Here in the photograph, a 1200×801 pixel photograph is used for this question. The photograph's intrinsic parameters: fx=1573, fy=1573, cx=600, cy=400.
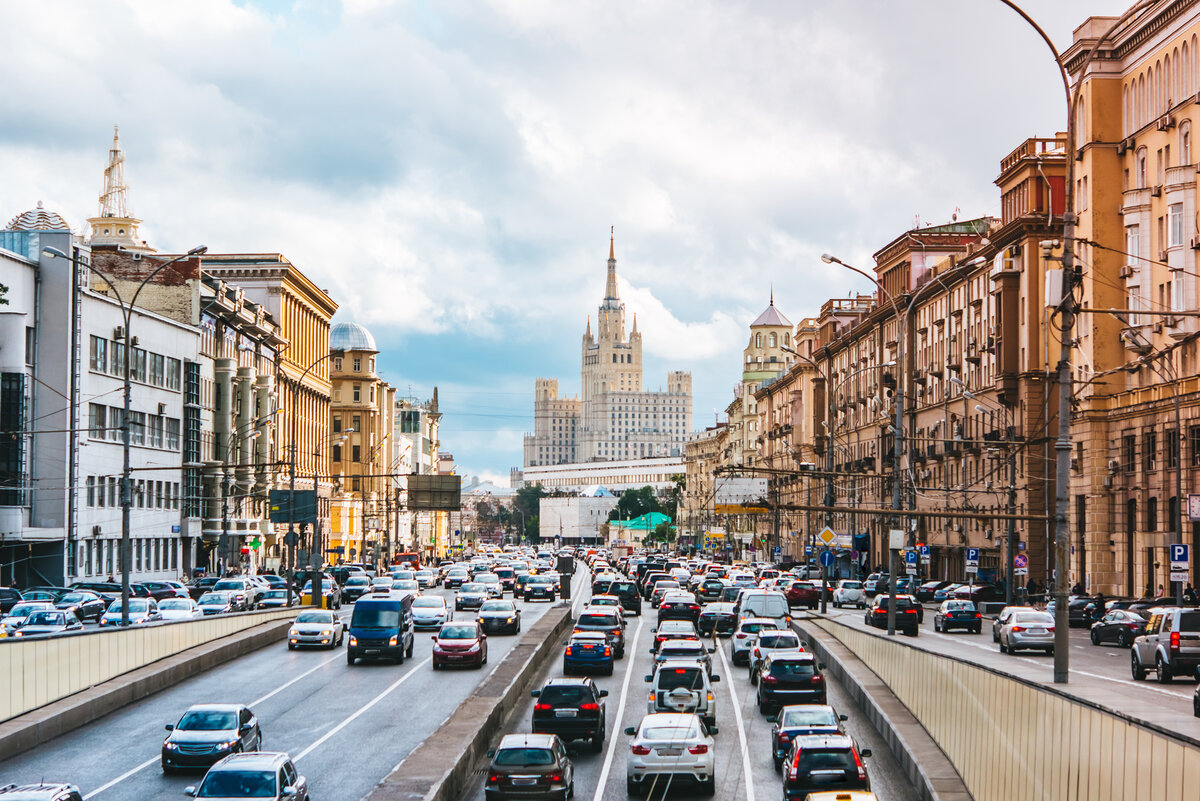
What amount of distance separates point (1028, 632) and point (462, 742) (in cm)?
2263

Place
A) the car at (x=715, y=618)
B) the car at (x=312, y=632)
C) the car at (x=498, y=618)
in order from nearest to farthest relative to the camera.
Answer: the car at (x=312, y=632), the car at (x=715, y=618), the car at (x=498, y=618)

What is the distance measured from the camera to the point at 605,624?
48969 millimetres

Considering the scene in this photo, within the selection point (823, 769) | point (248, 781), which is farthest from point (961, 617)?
point (248, 781)

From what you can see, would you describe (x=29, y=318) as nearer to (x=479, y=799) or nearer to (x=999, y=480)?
(x=999, y=480)

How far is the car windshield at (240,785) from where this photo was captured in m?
21.1

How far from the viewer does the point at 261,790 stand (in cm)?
2106

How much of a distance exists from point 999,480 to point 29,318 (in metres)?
48.9

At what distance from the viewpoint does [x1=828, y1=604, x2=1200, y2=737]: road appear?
16.9 metres

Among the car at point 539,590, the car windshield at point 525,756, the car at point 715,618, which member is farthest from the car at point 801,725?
the car at point 539,590

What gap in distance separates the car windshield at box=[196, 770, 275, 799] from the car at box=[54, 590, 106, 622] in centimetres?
3192

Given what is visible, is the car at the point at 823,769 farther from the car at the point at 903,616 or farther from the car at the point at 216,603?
the car at the point at 216,603

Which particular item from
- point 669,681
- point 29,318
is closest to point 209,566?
point 29,318

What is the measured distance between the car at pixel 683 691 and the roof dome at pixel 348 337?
444 feet

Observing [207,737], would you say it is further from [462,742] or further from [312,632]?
[312,632]
